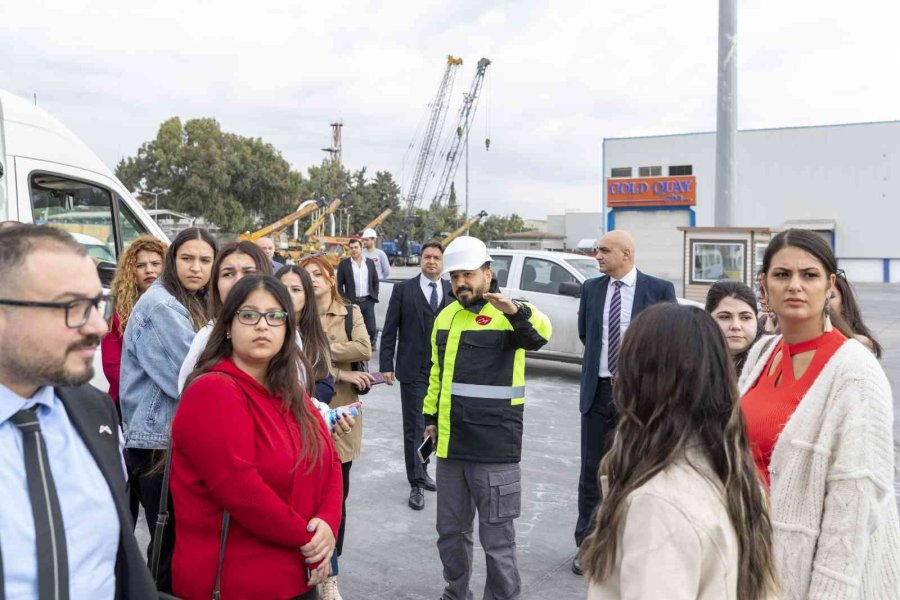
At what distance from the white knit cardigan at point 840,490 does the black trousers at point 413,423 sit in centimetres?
392

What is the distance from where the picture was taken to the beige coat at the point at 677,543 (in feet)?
5.34

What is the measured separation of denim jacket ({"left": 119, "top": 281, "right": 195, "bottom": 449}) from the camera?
3430 mm

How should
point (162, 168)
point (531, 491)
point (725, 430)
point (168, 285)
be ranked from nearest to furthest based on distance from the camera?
point (725, 430), point (168, 285), point (531, 491), point (162, 168)

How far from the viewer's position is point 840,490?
7.25 feet

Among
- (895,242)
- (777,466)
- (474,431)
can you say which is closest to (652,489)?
(777,466)

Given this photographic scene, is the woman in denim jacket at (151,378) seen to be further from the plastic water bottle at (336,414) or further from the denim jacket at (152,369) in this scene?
the plastic water bottle at (336,414)

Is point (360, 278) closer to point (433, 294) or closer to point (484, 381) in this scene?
point (433, 294)

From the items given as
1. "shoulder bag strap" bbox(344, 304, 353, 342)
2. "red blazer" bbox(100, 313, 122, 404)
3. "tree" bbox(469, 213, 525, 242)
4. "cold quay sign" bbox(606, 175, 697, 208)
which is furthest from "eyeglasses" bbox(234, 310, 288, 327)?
"tree" bbox(469, 213, 525, 242)

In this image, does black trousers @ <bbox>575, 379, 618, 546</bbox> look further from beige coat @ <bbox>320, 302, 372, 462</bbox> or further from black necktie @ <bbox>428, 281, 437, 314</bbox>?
black necktie @ <bbox>428, 281, 437, 314</bbox>

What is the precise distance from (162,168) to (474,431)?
52.1 metres

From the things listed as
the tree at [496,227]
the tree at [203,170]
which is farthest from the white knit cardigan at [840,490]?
the tree at [496,227]

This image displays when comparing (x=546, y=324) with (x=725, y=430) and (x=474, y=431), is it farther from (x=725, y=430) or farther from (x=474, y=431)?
(x=725, y=430)

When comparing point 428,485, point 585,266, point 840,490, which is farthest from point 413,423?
point 585,266

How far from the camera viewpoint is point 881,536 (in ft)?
7.33
